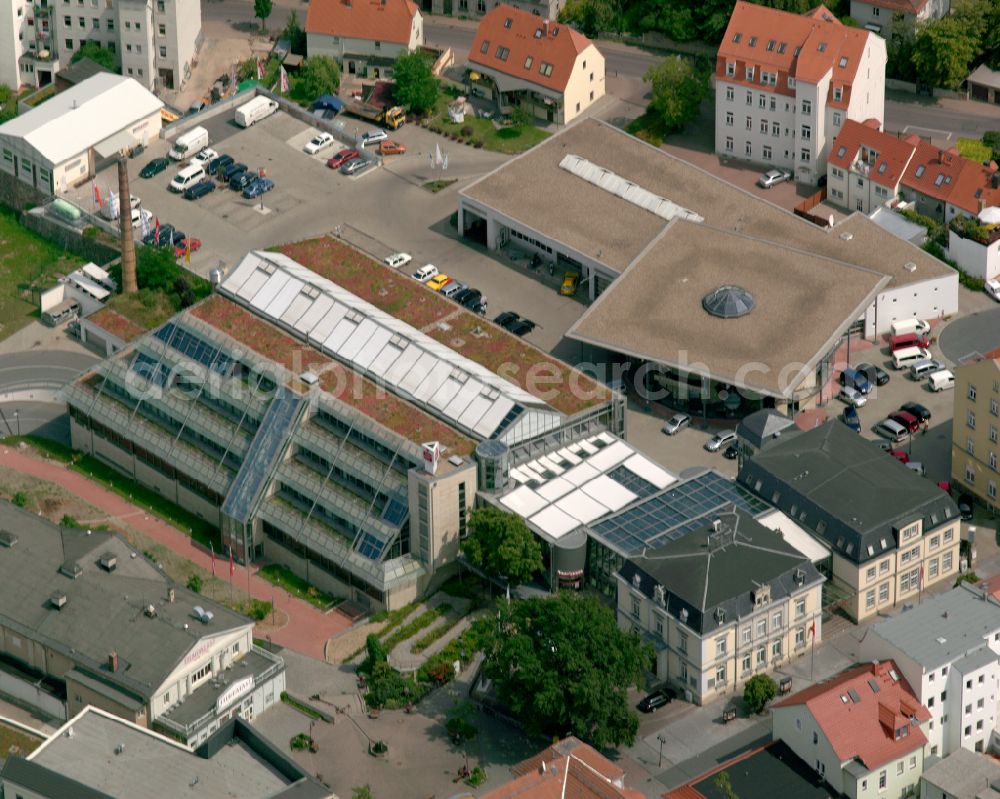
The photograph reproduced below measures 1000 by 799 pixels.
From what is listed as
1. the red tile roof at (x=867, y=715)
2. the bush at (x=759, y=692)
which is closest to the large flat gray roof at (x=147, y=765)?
the bush at (x=759, y=692)

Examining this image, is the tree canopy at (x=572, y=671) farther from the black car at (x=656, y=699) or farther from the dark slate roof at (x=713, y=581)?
the dark slate roof at (x=713, y=581)

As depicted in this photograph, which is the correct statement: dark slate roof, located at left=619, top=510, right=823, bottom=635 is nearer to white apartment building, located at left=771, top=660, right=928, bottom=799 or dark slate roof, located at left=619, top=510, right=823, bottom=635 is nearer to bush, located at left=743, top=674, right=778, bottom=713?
bush, located at left=743, top=674, right=778, bottom=713

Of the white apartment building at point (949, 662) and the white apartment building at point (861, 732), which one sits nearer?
the white apartment building at point (861, 732)

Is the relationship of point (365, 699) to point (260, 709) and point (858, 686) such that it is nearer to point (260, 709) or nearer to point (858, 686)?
point (260, 709)

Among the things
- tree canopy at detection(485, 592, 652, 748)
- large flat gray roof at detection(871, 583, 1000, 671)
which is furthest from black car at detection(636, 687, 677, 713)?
large flat gray roof at detection(871, 583, 1000, 671)

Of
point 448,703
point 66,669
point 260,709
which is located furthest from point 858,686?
point 66,669

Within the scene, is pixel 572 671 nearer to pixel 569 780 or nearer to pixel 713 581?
pixel 569 780

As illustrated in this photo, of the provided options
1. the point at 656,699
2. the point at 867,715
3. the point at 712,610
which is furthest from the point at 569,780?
the point at 867,715
